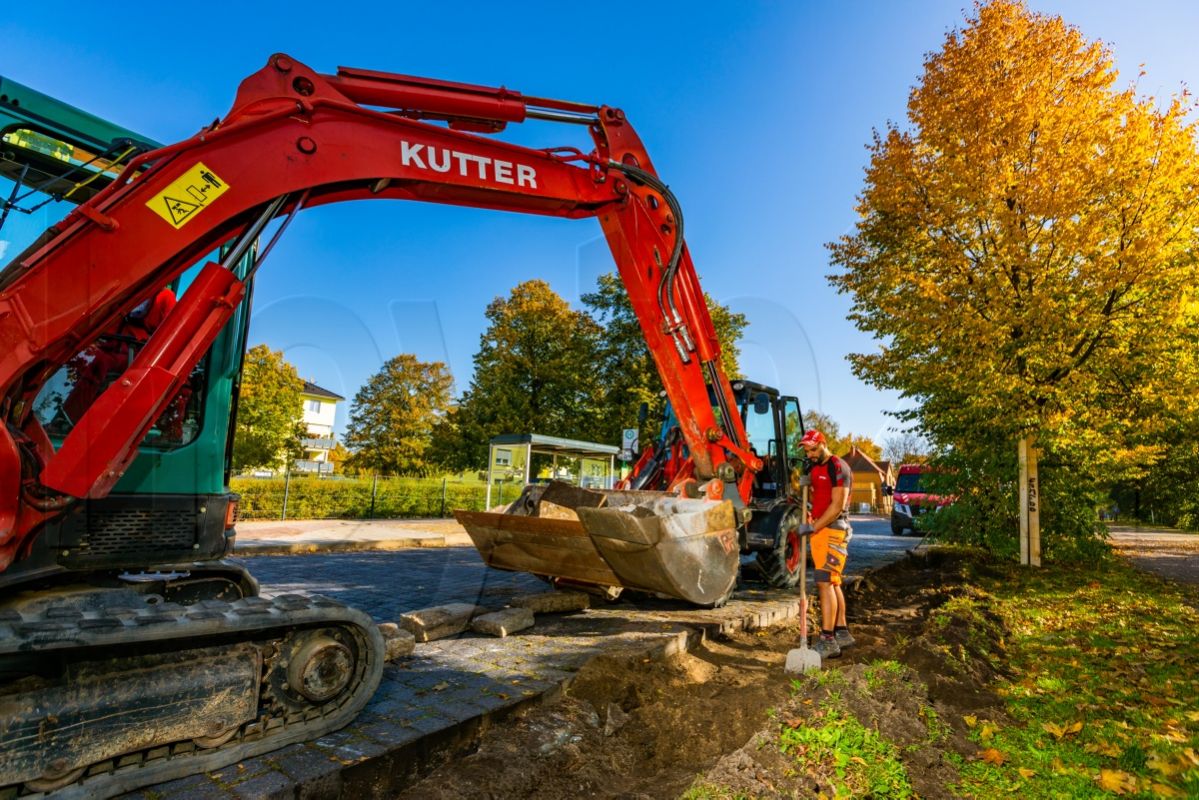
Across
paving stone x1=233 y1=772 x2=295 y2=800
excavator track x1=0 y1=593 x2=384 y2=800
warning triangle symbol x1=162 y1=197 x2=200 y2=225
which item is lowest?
paving stone x1=233 y1=772 x2=295 y2=800

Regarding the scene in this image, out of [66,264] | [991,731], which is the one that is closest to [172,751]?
[66,264]

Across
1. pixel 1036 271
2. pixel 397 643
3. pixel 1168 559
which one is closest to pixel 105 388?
pixel 397 643

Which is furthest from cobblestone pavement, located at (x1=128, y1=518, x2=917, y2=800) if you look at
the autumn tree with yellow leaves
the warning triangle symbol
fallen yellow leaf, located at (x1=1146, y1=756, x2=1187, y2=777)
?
the autumn tree with yellow leaves

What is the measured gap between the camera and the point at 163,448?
3.40 metres

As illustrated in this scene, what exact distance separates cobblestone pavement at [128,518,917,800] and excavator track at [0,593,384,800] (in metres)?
0.13

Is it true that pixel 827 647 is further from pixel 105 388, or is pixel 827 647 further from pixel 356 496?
pixel 356 496

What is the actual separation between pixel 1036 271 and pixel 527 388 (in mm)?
19509

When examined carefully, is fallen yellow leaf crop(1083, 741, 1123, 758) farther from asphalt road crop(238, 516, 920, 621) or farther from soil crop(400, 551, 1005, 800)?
asphalt road crop(238, 516, 920, 621)

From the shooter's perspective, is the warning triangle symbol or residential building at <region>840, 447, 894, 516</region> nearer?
the warning triangle symbol

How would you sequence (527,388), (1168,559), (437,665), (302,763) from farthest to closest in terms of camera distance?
(527,388) < (1168,559) < (437,665) < (302,763)

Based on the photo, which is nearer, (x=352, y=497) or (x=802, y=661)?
(x=802, y=661)

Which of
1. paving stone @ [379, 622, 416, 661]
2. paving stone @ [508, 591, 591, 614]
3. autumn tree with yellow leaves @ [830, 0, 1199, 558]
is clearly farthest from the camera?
autumn tree with yellow leaves @ [830, 0, 1199, 558]

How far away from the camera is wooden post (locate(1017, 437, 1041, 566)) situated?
33.9 feet

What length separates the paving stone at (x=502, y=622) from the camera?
5301 mm
